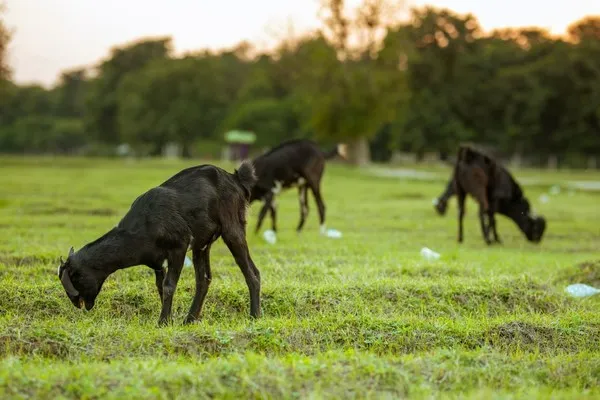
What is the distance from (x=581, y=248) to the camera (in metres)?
Result: 16.2

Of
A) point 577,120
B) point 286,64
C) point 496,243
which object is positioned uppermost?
point 286,64

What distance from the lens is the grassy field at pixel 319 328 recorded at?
6.05 metres

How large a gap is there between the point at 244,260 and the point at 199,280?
0.54m

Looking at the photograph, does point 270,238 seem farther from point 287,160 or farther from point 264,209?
point 287,160

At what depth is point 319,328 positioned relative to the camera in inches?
315

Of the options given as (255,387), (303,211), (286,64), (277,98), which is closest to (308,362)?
(255,387)

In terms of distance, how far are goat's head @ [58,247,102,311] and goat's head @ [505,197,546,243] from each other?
1154cm

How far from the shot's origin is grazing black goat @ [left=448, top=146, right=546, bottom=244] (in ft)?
53.7

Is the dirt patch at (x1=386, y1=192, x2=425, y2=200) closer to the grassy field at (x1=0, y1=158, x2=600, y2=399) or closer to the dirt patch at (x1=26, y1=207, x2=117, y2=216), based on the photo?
the dirt patch at (x1=26, y1=207, x2=117, y2=216)

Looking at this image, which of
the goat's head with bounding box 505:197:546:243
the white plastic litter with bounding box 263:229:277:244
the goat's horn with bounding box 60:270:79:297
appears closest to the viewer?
the goat's horn with bounding box 60:270:79:297

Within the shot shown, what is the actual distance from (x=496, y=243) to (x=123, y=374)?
1203cm

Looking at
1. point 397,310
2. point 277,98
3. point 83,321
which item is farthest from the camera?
point 277,98

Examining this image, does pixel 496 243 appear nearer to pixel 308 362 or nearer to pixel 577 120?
pixel 308 362

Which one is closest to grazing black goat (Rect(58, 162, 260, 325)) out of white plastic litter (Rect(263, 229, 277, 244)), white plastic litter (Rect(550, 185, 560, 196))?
white plastic litter (Rect(263, 229, 277, 244))
